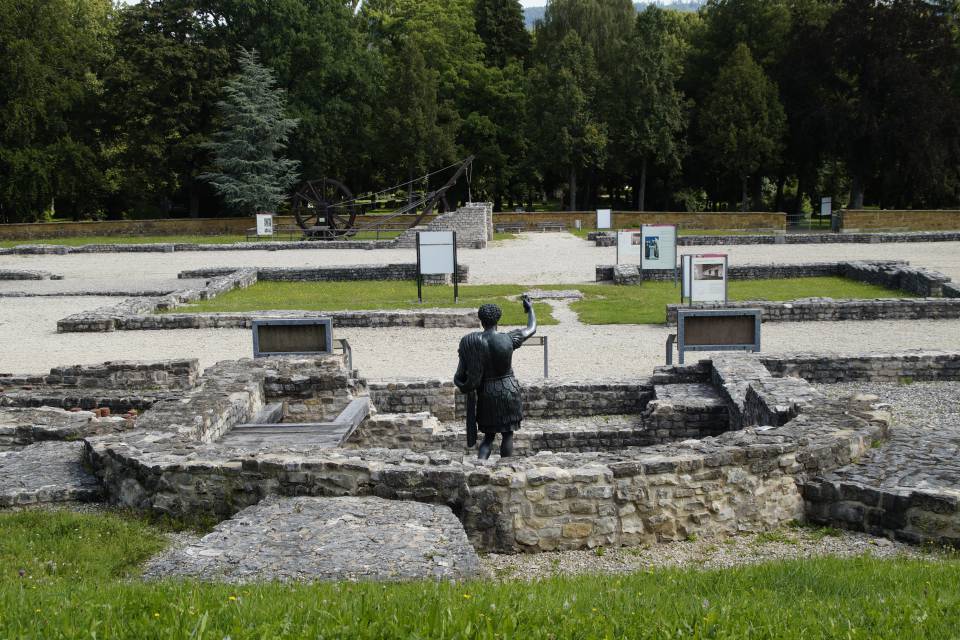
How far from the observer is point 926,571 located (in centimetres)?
602

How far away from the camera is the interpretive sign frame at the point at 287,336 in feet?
45.6

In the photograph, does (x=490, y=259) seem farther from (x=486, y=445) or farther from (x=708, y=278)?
(x=486, y=445)

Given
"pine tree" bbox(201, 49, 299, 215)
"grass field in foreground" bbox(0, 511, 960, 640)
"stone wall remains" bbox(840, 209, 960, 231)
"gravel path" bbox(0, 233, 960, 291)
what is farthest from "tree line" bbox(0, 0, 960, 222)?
"grass field in foreground" bbox(0, 511, 960, 640)

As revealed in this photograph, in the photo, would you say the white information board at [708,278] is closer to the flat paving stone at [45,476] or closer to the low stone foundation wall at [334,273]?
the low stone foundation wall at [334,273]

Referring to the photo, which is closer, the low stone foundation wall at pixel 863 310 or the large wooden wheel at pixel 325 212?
the low stone foundation wall at pixel 863 310

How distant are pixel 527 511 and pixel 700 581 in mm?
1784

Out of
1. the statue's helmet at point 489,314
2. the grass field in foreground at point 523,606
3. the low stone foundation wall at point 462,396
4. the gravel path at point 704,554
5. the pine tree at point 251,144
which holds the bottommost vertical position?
the gravel path at point 704,554

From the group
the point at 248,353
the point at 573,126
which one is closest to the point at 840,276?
the point at 248,353

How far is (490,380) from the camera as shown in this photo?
9141mm

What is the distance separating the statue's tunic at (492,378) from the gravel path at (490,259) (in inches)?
683

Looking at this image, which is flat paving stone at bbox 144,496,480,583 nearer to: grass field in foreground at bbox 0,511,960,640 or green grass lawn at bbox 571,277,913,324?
grass field in foreground at bbox 0,511,960,640

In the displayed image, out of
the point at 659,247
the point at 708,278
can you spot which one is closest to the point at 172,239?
the point at 659,247

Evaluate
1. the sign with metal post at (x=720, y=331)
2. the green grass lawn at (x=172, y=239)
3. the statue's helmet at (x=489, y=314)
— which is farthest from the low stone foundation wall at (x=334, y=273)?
the statue's helmet at (x=489, y=314)

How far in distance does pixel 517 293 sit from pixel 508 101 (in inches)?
1358
